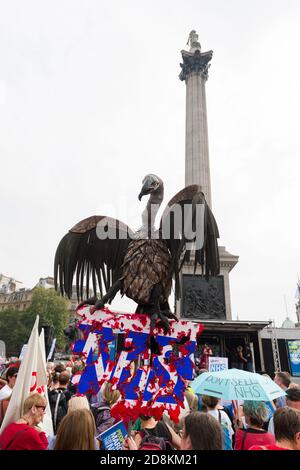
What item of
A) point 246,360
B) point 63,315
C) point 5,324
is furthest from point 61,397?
point 5,324

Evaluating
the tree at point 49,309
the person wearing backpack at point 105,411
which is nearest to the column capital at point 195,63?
the person wearing backpack at point 105,411

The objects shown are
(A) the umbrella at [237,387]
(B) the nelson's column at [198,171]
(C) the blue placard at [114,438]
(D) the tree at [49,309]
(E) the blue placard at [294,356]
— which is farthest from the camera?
(D) the tree at [49,309]

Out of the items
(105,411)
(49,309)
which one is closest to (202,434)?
(105,411)

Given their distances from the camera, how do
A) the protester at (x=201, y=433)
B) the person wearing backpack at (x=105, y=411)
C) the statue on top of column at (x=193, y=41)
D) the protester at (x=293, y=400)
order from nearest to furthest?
the protester at (x=201, y=433)
the person wearing backpack at (x=105, y=411)
the protester at (x=293, y=400)
the statue on top of column at (x=193, y=41)

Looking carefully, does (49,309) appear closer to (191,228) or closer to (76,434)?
(191,228)

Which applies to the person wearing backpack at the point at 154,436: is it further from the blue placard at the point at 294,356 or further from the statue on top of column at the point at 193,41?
the statue on top of column at the point at 193,41

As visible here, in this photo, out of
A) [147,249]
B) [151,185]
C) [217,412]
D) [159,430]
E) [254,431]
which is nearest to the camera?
[159,430]

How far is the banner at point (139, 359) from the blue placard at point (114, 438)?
441 mm

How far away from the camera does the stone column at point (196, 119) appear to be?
23913 mm

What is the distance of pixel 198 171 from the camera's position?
23906 mm

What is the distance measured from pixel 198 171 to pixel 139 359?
72.0 feet

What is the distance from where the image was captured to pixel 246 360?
1620 centimetres
